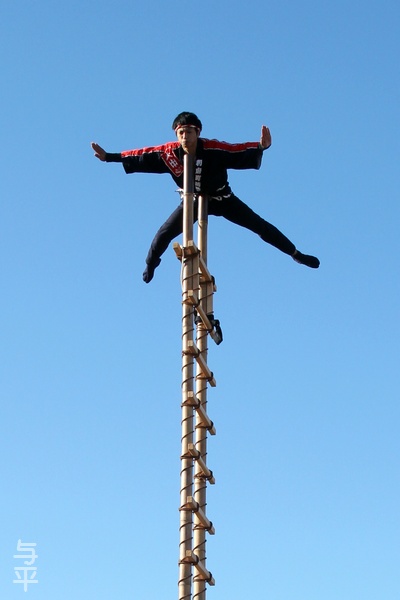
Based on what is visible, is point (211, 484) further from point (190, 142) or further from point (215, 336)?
point (190, 142)

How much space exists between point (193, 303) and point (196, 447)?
1.33 m

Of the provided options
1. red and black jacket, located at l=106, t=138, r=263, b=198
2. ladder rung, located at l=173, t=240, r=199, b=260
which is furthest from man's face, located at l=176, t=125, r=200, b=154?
ladder rung, located at l=173, t=240, r=199, b=260

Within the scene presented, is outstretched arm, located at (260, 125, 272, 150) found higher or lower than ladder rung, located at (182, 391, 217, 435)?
higher

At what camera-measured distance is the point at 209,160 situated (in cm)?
1359

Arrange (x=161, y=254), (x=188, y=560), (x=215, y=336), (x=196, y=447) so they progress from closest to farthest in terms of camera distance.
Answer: (x=188, y=560), (x=196, y=447), (x=215, y=336), (x=161, y=254)

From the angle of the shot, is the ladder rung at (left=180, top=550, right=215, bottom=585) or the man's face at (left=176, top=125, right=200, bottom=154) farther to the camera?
the man's face at (left=176, top=125, right=200, bottom=154)

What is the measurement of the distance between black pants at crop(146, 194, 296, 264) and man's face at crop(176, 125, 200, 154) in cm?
67

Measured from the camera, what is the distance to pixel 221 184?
13.7 m

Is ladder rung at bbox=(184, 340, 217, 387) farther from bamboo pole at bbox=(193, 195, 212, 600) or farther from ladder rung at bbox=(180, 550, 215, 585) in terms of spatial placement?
ladder rung at bbox=(180, 550, 215, 585)

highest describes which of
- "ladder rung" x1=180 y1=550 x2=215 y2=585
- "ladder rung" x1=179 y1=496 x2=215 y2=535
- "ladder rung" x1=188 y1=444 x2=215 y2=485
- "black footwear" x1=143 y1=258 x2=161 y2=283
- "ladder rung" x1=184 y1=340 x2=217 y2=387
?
"black footwear" x1=143 y1=258 x2=161 y2=283

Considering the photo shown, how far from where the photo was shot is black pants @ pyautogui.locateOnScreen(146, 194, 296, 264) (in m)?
14.0

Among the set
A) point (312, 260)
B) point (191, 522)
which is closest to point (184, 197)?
point (312, 260)

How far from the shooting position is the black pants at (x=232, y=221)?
14.0 metres

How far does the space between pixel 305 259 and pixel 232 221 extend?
978 millimetres
